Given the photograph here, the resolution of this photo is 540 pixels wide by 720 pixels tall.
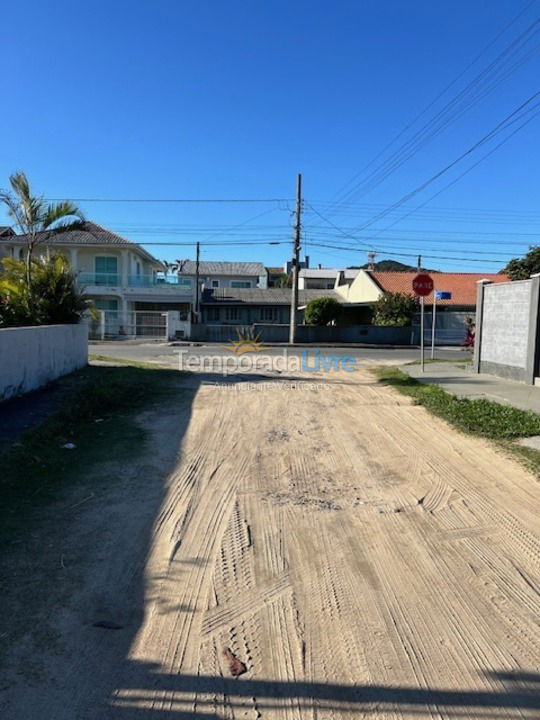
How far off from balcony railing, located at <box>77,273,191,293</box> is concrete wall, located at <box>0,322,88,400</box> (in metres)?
24.1

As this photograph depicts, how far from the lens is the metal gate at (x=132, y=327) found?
3569 cm

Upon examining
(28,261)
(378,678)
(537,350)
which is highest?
(28,261)

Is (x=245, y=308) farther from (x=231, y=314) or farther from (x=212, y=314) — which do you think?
(x=212, y=314)

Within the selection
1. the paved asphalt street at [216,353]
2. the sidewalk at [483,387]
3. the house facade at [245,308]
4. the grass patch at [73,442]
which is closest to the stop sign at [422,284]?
the sidewalk at [483,387]

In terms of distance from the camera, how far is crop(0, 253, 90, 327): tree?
46.7 feet

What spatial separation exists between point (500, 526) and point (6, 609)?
3.78 metres

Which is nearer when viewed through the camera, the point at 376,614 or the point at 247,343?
the point at 376,614

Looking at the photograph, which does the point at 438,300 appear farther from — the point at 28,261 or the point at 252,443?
the point at 252,443

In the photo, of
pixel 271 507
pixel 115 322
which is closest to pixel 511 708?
pixel 271 507

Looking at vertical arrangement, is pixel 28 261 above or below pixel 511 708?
above

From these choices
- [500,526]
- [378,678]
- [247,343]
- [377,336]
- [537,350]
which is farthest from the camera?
[377,336]

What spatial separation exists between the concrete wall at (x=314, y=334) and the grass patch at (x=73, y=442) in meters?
23.5

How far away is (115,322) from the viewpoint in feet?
121

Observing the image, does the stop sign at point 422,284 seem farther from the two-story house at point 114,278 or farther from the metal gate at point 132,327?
the two-story house at point 114,278
